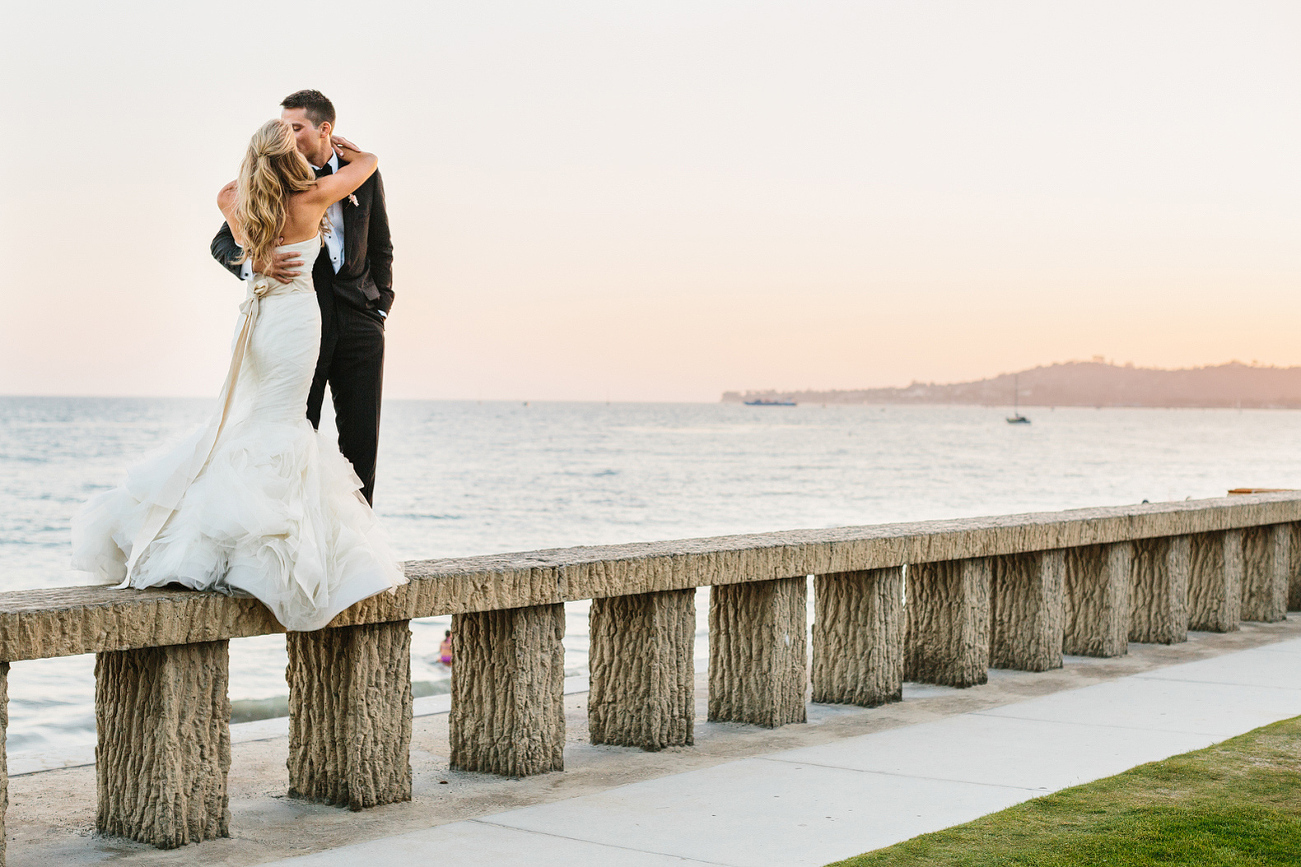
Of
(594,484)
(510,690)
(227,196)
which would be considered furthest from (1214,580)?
(594,484)

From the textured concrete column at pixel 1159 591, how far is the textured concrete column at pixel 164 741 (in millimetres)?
5680

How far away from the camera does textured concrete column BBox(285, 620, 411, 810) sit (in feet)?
13.8

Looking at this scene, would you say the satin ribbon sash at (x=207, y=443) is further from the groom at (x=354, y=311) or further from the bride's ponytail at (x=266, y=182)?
the groom at (x=354, y=311)

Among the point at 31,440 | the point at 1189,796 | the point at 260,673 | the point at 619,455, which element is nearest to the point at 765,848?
the point at 1189,796

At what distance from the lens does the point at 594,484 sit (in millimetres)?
47406

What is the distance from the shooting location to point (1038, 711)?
19.2 feet

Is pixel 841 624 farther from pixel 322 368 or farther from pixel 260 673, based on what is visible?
pixel 260 673

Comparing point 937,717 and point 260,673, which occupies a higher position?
point 937,717

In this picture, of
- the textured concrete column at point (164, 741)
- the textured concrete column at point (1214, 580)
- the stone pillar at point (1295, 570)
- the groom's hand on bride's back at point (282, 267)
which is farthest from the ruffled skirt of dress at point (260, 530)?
the stone pillar at point (1295, 570)

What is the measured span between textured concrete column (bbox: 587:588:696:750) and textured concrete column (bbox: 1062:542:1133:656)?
3.11 metres

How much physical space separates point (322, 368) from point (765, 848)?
7.26 ft

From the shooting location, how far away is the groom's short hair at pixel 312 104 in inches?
172

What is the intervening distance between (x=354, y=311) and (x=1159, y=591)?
209 inches

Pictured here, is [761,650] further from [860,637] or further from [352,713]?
[352,713]
